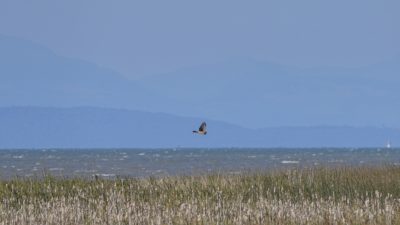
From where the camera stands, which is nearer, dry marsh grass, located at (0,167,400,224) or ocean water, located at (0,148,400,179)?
dry marsh grass, located at (0,167,400,224)

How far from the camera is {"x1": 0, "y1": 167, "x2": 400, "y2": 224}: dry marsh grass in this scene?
1912 cm

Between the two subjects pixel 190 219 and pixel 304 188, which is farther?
pixel 304 188

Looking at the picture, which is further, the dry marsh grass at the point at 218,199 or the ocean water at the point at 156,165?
the ocean water at the point at 156,165

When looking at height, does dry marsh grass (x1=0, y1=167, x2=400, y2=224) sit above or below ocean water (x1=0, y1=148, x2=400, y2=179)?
below

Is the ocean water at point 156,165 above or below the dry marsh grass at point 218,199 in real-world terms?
above

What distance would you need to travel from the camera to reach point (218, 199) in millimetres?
23766

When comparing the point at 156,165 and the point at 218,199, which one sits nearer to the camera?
the point at 218,199

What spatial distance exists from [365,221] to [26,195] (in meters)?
10.9

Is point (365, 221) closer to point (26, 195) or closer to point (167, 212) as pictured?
point (167, 212)

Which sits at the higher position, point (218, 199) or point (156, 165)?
point (156, 165)

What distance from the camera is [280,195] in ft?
82.7

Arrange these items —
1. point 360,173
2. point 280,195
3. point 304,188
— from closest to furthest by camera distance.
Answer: point 280,195 → point 304,188 → point 360,173

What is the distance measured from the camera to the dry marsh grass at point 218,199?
19125 mm

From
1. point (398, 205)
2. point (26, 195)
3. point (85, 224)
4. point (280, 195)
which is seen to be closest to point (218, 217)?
point (85, 224)
